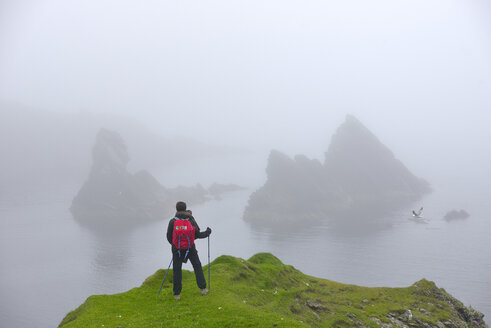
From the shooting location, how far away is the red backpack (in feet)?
45.8

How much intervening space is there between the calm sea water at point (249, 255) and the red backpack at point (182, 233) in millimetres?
97352

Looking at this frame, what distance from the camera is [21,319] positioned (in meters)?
97.6

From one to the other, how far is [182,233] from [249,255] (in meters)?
138

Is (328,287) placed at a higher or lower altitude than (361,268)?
higher

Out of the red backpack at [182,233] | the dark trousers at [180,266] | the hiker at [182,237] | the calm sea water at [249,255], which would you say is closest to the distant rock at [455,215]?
the calm sea water at [249,255]

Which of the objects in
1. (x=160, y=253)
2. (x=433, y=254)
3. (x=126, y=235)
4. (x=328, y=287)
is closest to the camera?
(x=328, y=287)

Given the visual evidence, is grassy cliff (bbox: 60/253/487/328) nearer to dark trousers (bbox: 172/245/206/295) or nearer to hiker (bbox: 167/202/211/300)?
dark trousers (bbox: 172/245/206/295)

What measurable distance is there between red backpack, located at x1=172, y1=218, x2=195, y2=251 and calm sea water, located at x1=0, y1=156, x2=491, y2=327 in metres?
97.4

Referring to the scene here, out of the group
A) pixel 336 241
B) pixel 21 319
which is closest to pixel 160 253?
pixel 21 319

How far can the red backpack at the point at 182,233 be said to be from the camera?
549 inches

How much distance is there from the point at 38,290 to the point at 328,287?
13564cm

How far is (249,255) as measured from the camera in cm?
14550

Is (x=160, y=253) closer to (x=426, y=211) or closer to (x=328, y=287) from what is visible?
(x=328, y=287)

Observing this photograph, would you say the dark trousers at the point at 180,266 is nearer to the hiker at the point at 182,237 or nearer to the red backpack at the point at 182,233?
the hiker at the point at 182,237
